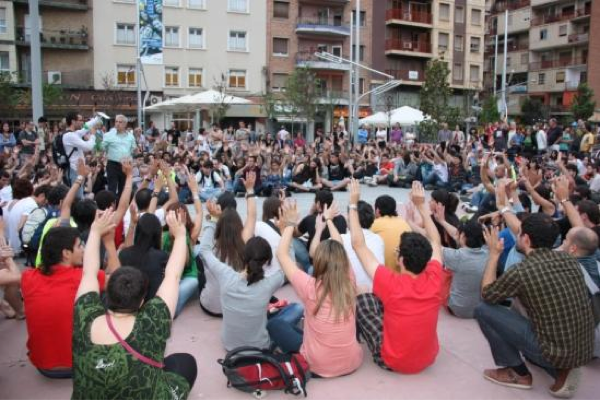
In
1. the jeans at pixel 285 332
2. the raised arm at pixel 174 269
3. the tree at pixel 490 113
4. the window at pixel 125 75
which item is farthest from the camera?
the tree at pixel 490 113

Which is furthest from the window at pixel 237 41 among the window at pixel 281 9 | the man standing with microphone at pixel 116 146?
the man standing with microphone at pixel 116 146

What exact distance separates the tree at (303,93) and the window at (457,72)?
20.0 meters

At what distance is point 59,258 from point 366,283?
8.99 feet

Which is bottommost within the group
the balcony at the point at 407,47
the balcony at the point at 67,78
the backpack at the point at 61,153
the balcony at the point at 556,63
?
the backpack at the point at 61,153

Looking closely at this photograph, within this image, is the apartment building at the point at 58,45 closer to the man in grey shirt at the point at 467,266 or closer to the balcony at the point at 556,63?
the man in grey shirt at the point at 467,266

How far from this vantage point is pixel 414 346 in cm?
438

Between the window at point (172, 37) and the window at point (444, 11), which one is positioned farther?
the window at point (444, 11)

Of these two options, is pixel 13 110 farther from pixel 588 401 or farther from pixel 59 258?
pixel 588 401

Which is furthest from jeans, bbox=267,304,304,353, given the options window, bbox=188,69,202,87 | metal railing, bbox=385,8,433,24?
metal railing, bbox=385,8,433,24

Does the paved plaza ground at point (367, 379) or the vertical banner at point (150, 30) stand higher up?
the vertical banner at point (150, 30)

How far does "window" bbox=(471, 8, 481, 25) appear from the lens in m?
52.9

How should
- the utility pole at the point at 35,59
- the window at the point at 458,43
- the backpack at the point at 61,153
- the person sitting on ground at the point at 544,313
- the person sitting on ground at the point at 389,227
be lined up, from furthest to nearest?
1. the window at the point at 458,43
2. the utility pole at the point at 35,59
3. the backpack at the point at 61,153
4. the person sitting on ground at the point at 389,227
5. the person sitting on ground at the point at 544,313

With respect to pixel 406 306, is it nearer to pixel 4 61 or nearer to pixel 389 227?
pixel 389 227

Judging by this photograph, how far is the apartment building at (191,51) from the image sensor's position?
126 ft
